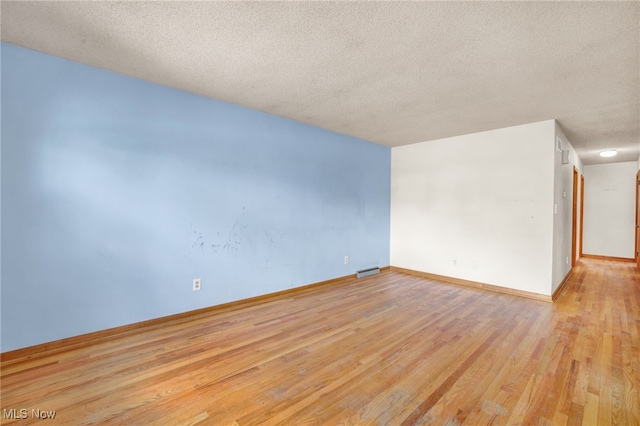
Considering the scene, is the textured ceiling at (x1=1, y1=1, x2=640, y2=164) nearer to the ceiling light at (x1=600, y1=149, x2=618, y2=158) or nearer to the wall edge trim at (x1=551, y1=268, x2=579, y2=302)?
the wall edge trim at (x1=551, y1=268, x2=579, y2=302)

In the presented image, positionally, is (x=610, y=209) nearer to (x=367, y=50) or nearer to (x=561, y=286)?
(x=561, y=286)

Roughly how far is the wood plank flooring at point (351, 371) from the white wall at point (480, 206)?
3.07 ft

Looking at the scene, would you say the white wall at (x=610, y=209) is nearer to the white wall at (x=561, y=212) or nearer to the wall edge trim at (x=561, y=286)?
the wall edge trim at (x=561, y=286)

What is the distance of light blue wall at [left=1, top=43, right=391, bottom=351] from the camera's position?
2125 millimetres

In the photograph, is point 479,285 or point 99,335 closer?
point 99,335

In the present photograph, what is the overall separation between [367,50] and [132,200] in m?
2.46

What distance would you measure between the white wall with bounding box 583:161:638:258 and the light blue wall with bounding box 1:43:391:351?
735 centimetres

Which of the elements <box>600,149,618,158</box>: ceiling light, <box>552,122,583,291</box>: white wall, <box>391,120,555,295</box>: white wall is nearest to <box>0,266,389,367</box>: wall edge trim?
<box>391,120,555,295</box>: white wall

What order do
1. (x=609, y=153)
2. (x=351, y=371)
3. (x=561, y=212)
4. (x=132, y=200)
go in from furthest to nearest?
(x=609, y=153), (x=561, y=212), (x=132, y=200), (x=351, y=371)

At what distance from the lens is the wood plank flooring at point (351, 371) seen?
1.57m

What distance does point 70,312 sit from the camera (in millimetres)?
2287

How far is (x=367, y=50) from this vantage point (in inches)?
82.4

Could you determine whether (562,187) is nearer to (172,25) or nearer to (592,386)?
(592,386)

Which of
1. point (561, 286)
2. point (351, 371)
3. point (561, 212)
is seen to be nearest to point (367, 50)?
point (351, 371)
